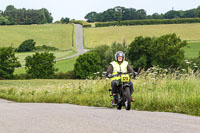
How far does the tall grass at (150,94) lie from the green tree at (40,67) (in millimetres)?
66591

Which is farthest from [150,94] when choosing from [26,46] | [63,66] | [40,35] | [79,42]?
[40,35]

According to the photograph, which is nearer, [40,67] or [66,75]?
[66,75]

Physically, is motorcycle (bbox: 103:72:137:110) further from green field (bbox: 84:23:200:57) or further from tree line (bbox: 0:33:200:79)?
green field (bbox: 84:23:200:57)

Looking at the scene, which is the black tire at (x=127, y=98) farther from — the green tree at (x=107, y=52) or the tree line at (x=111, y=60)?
the green tree at (x=107, y=52)

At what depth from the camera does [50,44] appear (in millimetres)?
128750

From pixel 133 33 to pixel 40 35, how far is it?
3312 cm

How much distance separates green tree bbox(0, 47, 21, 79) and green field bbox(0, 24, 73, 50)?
2852 cm

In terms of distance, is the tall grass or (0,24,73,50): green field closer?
the tall grass

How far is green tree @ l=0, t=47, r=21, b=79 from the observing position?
86.6 m

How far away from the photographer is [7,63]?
89062 mm

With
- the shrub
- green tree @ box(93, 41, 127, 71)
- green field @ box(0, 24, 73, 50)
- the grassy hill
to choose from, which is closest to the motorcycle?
the shrub

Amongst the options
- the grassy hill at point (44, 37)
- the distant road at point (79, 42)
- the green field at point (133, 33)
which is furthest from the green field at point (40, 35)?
the green field at point (133, 33)

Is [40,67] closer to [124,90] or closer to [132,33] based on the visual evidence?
[132,33]

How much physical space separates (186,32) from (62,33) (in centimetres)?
4589
